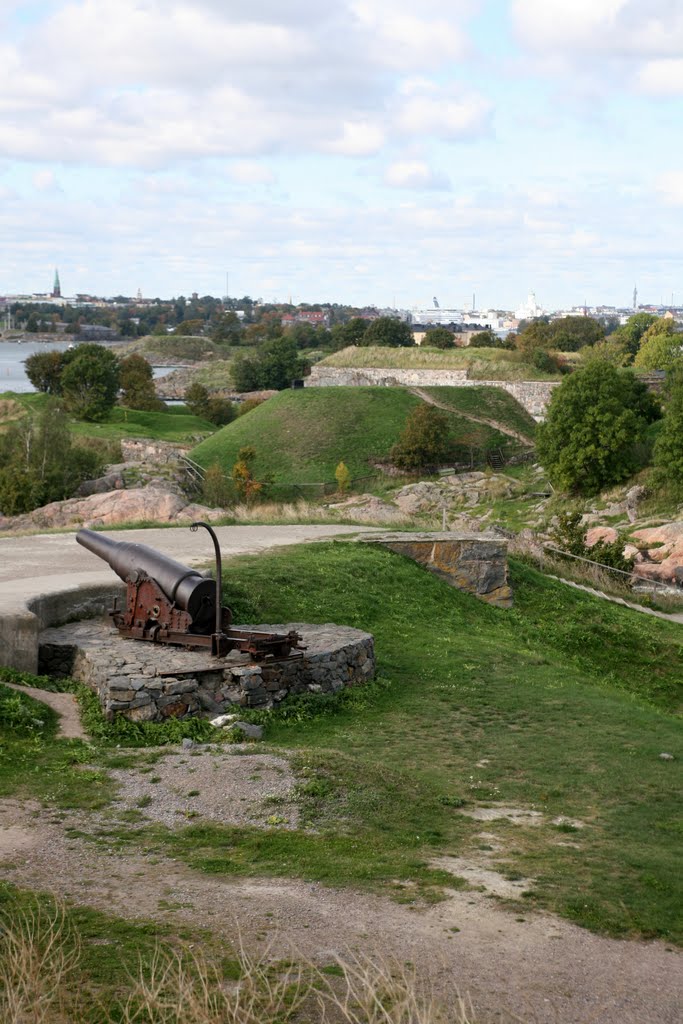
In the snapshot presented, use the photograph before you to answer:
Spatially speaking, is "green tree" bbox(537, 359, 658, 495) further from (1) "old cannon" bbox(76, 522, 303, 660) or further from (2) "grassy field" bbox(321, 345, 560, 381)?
(1) "old cannon" bbox(76, 522, 303, 660)

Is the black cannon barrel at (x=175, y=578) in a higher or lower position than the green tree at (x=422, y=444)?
higher

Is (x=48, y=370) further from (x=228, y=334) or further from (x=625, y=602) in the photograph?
(x=228, y=334)

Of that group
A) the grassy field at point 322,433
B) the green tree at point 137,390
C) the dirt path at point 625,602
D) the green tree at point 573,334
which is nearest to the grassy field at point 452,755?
the dirt path at point 625,602

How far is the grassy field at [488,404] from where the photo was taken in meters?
56.5

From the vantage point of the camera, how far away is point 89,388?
58406 millimetres

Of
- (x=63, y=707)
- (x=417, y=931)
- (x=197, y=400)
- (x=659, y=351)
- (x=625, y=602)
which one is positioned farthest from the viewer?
(x=659, y=351)

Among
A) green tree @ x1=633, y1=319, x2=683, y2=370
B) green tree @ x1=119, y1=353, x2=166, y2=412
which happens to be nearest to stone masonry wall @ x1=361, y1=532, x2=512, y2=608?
green tree @ x1=119, y1=353, x2=166, y2=412

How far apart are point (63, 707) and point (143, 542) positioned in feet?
25.6

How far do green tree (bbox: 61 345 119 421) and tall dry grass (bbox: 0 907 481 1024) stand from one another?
52.5 m

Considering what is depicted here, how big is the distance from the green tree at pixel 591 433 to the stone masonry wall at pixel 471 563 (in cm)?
2585

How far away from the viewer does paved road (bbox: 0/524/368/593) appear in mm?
16078

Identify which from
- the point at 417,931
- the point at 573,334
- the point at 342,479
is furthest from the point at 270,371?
the point at 417,931

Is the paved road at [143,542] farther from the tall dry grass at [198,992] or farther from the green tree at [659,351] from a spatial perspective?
the green tree at [659,351]

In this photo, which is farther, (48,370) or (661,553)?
(48,370)
